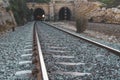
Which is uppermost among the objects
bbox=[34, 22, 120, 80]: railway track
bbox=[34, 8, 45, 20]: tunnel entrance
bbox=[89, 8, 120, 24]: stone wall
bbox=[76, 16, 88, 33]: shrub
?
bbox=[34, 22, 120, 80]: railway track

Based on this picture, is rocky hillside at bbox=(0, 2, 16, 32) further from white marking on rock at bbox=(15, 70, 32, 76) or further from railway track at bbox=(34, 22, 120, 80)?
white marking on rock at bbox=(15, 70, 32, 76)

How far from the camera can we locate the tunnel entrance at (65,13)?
70.2 metres

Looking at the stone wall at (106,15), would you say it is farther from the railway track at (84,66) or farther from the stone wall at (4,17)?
the railway track at (84,66)

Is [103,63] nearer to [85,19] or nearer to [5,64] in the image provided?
[5,64]

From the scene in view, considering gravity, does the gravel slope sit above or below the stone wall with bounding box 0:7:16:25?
below

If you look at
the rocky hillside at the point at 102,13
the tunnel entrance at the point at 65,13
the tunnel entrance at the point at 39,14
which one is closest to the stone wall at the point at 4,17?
the rocky hillside at the point at 102,13

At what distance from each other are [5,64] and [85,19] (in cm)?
1444

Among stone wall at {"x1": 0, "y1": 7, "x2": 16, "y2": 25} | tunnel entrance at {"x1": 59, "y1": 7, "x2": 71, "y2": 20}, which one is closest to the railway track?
stone wall at {"x1": 0, "y1": 7, "x2": 16, "y2": 25}

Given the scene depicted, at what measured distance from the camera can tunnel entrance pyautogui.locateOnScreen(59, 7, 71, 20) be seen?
230 ft

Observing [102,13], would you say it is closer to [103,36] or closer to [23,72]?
[103,36]

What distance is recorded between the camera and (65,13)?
71.0 meters

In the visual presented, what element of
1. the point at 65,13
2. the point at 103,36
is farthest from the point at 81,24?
the point at 65,13

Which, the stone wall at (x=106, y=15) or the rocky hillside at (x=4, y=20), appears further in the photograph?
the stone wall at (x=106, y=15)

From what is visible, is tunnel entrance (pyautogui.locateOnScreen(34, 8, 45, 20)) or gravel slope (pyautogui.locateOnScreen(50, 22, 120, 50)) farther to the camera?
tunnel entrance (pyautogui.locateOnScreen(34, 8, 45, 20))
